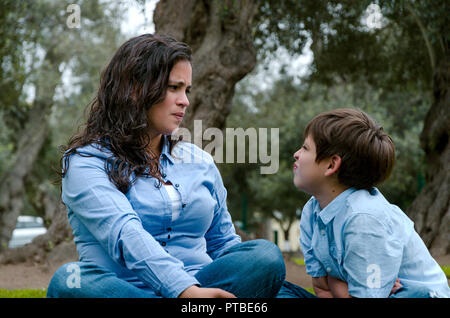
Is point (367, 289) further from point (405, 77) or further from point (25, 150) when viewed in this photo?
point (25, 150)

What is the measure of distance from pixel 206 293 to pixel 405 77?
8572 millimetres

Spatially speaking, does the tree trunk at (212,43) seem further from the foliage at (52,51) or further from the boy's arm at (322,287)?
the boy's arm at (322,287)

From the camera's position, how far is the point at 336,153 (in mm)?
2309

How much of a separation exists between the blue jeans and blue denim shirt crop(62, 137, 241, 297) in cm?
8

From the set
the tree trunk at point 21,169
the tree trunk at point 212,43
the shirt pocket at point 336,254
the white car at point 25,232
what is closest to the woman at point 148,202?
the shirt pocket at point 336,254

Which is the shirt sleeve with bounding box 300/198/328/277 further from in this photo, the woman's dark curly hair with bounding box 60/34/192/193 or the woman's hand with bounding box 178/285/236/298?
the woman's dark curly hair with bounding box 60/34/192/193

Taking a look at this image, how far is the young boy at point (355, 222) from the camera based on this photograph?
202 cm

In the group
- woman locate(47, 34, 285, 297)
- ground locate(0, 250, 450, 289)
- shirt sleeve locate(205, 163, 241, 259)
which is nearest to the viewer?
woman locate(47, 34, 285, 297)

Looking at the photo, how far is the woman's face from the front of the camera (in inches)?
95.0

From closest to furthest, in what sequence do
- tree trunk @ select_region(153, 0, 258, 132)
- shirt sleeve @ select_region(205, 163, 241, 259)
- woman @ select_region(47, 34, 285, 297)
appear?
woman @ select_region(47, 34, 285, 297) < shirt sleeve @ select_region(205, 163, 241, 259) < tree trunk @ select_region(153, 0, 258, 132)

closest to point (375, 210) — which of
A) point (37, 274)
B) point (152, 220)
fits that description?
point (152, 220)

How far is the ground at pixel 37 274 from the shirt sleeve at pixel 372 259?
148 inches

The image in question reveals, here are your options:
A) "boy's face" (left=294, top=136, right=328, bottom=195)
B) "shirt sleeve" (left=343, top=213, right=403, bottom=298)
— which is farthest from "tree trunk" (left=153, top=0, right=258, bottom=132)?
"shirt sleeve" (left=343, top=213, right=403, bottom=298)

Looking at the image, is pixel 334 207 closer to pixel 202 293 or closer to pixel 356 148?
pixel 356 148
